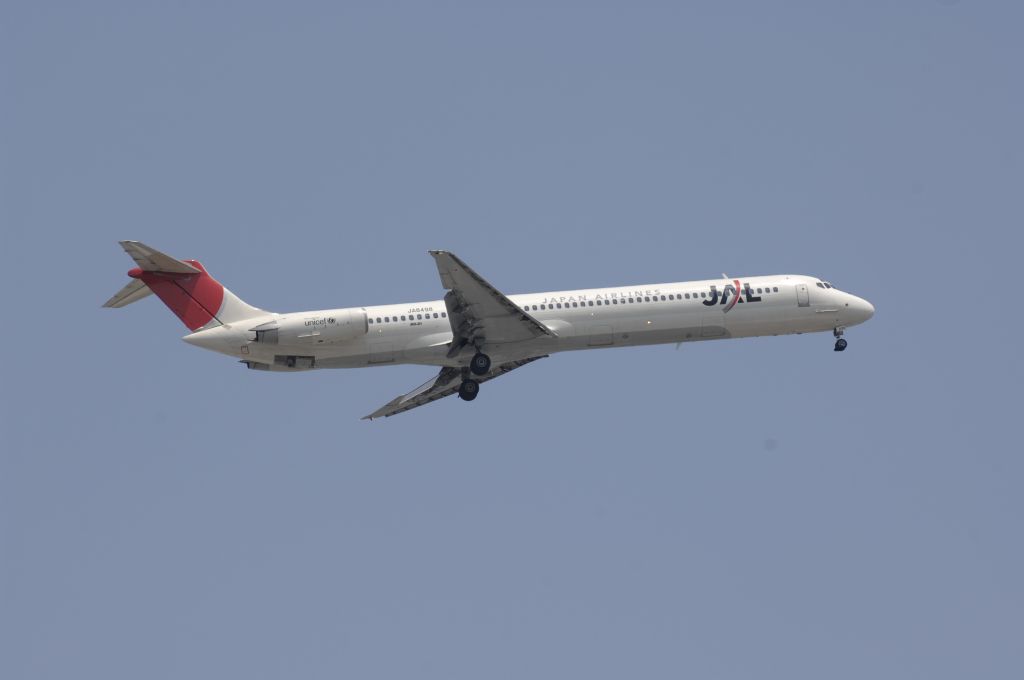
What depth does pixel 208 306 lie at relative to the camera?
4856 cm

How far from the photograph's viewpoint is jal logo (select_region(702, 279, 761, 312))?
51344 millimetres

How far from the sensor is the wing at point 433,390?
5338 centimetres

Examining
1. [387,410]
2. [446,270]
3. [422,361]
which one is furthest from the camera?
[387,410]

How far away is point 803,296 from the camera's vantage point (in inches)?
2077

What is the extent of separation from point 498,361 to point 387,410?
22.3ft

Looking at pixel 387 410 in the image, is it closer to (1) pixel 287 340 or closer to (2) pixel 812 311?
(1) pixel 287 340

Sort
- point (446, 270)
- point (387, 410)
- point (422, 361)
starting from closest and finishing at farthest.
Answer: point (446, 270) → point (422, 361) → point (387, 410)

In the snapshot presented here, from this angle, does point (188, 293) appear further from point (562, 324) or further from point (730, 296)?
point (730, 296)

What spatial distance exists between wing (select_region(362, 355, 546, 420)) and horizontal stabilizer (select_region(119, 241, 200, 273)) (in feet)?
33.8

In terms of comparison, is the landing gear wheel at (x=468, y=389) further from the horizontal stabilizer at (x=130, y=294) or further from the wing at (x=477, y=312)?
the horizontal stabilizer at (x=130, y=294)

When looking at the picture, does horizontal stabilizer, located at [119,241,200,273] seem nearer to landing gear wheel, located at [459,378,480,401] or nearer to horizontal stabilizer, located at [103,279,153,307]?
horizontal stabilizer, located at [103,279,153,307]

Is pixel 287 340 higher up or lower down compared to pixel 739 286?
lower down

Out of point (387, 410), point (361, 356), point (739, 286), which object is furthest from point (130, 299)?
point (739, 286)

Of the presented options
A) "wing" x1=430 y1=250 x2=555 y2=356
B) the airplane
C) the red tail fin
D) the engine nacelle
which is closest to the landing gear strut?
the airplane
